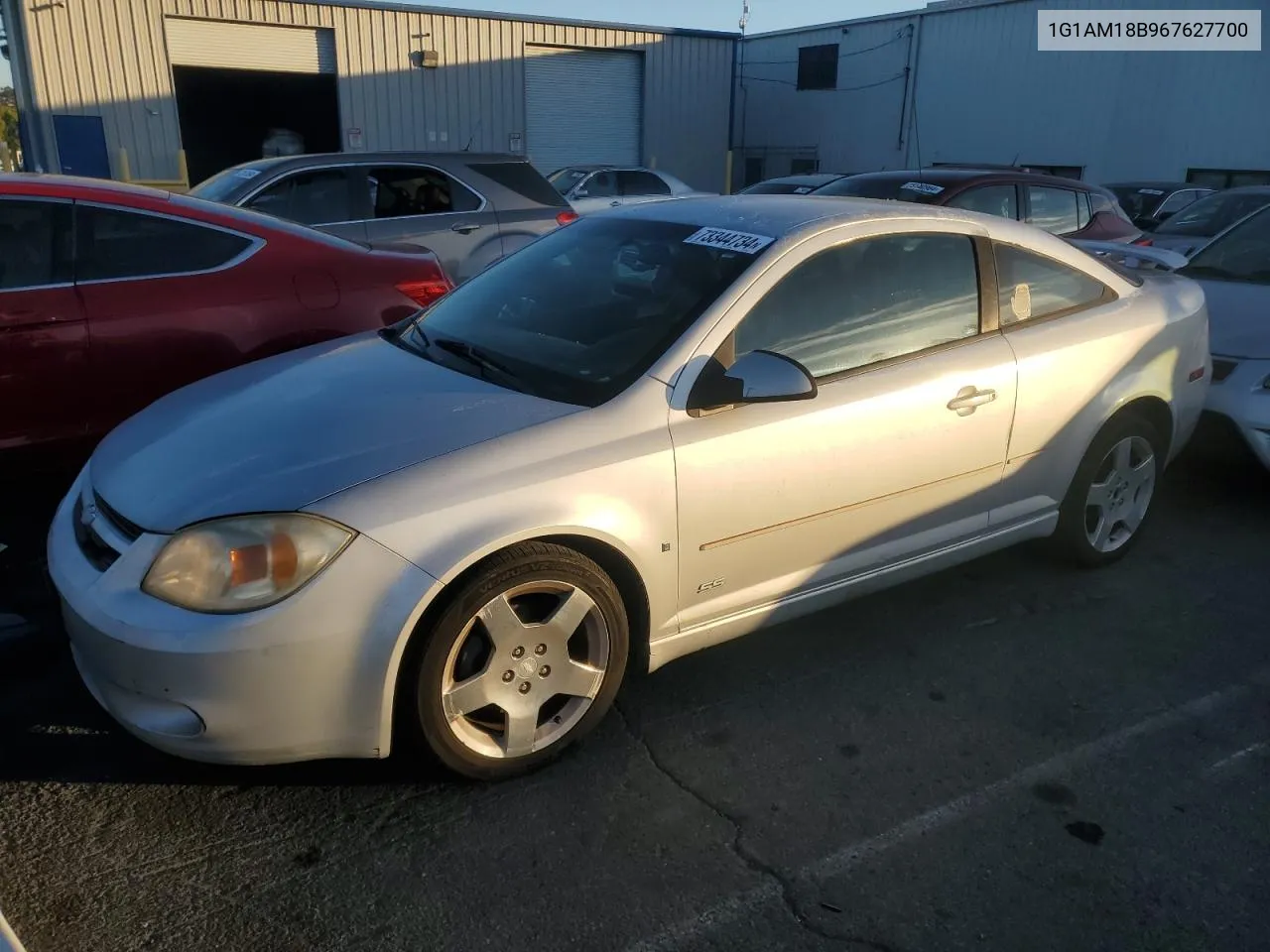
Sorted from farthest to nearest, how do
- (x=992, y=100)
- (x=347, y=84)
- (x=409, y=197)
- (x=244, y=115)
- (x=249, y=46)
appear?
(x=244, y=115) < (x=992, y=100) < (x=347, y=84) < (x=249, y=46) < (x=409, y=197)

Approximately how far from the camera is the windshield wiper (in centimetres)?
316

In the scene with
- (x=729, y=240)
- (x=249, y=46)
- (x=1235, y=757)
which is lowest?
(x=1235, y=757)

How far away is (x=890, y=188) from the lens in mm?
8047

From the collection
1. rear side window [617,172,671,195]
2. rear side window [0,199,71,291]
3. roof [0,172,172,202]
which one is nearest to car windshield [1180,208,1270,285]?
roof [0,172,172,202]

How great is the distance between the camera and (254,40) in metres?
20.2

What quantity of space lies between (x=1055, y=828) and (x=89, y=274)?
405 cm

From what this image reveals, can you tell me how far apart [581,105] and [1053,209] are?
1779 centimetres

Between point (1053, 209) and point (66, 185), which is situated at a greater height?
point (66, 185)

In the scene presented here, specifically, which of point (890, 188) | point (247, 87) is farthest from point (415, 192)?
point (247, 87)

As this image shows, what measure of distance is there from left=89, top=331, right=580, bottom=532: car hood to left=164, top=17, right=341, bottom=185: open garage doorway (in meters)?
19.4

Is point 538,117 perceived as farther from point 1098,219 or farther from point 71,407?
point 71,407


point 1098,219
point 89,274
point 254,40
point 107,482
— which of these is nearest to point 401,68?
point 254,40

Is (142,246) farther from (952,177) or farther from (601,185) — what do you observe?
(601,185)

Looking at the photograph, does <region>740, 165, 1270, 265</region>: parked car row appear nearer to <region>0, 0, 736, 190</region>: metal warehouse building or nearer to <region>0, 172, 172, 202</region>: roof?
<region>0, 172, 172, 202</region>: roof
